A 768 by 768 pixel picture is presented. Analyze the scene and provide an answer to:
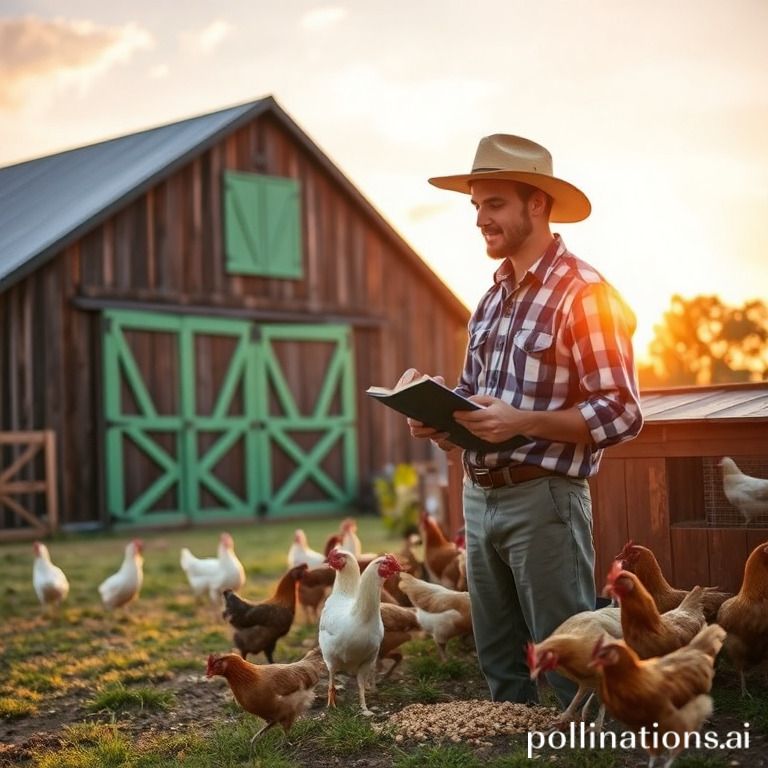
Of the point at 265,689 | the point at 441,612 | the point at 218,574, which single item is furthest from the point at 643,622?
the point at 218,574

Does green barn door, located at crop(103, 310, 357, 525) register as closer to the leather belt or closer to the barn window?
the barn window

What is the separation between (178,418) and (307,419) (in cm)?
237

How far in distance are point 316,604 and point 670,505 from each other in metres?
3.14

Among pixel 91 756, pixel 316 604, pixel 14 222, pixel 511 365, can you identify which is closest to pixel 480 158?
pixel 511 365

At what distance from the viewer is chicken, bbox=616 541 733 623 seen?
15.9 ft

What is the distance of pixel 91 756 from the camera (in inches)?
180

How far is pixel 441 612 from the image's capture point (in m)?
5.94

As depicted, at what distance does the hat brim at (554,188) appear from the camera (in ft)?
13.3

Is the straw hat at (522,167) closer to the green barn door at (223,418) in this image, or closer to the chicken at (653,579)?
the chicken at (653,579)

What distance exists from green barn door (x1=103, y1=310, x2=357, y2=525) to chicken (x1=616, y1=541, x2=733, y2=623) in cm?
1075

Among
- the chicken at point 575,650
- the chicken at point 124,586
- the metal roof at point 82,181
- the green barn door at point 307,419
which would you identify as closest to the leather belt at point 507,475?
the chicken at point 575,650

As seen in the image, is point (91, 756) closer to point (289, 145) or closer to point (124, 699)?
point (124, 699)

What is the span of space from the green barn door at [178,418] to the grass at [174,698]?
515 centimetres

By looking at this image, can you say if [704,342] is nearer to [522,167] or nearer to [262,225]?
[262,225]
